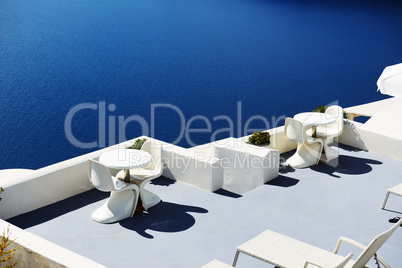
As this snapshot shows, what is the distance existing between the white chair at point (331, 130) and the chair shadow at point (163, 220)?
2.75 m

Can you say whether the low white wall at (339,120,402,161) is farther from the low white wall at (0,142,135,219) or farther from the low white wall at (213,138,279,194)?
the low white wall at (0,142,135,219)

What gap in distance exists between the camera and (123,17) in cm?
3325

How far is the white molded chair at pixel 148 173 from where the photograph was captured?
7.00 meters

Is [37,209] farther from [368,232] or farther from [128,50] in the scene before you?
[128,50]

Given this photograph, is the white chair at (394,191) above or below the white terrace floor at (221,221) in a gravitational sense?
above

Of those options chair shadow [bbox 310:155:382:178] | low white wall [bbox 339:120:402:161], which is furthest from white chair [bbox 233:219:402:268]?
low white wall [bbox 339:120:402:161]

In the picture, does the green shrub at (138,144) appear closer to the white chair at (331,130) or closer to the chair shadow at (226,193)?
the chair shadow at (226,193)

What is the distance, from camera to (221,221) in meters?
6.77

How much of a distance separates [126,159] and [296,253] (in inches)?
106

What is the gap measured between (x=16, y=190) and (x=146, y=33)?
24.9 m

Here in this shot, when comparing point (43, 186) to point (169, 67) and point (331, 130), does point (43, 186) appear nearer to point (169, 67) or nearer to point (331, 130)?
point (331, 130)

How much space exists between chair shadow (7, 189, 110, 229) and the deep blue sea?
10.9 meters

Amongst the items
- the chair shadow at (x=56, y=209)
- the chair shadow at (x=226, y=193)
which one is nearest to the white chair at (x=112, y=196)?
the chair shadow at (x=56, y=209)

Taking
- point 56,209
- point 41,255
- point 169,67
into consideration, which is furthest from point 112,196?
point 169,67
